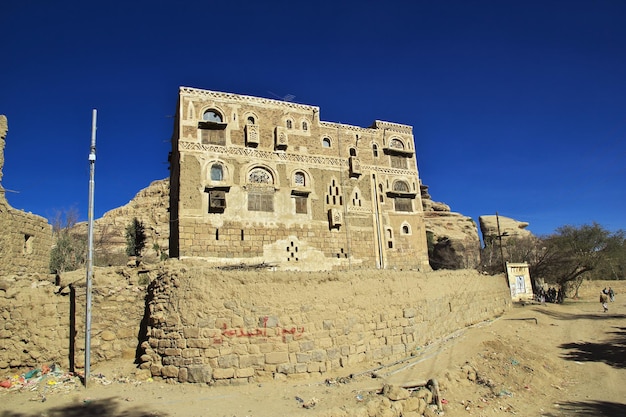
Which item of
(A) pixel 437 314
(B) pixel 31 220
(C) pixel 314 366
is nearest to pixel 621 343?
(A) pixel 437 314

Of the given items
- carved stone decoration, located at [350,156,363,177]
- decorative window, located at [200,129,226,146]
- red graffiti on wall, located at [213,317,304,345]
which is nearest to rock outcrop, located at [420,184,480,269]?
carved stone decoration, located at [350,156,363,177]

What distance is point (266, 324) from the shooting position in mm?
10758

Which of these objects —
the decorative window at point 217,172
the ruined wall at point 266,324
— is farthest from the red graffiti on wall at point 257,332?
the decorative window at point 217,172

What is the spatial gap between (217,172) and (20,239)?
10732 millimetres

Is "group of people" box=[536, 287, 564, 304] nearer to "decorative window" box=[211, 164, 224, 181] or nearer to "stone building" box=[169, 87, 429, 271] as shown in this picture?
"stone building" box=[169, 87, 429, 271]

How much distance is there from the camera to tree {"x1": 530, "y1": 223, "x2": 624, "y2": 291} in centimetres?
3469

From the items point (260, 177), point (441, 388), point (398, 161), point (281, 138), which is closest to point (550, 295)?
point (398, 161)

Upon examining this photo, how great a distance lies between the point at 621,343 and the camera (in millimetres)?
17906

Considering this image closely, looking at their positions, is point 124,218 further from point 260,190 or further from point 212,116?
point 260,190

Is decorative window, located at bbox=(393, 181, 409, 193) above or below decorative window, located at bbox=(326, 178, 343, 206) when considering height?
above

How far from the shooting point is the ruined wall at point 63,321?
1013 cm

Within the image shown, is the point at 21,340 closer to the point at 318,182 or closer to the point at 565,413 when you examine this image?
the point at 565,413

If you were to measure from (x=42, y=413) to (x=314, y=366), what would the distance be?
608 cm

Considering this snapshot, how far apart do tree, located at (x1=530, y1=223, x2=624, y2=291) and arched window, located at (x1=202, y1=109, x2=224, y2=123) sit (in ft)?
95.3
